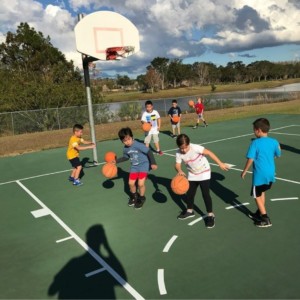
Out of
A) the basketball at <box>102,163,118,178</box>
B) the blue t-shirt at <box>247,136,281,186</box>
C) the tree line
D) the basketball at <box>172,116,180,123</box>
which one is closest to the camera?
the blue t-shirt at <box>247,136,281,186</box>

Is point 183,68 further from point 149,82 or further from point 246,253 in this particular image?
point 246,253

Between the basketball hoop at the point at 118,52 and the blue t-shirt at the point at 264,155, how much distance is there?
283 inches

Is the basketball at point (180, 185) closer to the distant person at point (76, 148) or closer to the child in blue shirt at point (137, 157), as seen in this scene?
the child in blue shirt at point (137, 157)

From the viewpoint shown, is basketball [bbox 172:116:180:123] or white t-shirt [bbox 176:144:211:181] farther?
basketball [bbox 172:116:180:123]

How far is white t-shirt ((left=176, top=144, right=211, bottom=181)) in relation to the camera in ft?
21.3

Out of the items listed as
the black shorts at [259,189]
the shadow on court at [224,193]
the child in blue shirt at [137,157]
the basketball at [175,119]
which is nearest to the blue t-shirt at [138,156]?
the child in blue shirt at [137,157]

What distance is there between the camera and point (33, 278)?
5.48 meters

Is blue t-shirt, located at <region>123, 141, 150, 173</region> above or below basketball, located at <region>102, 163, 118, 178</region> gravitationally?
above

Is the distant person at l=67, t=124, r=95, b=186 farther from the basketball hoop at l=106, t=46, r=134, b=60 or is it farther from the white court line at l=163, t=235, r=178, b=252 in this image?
the white court line at l=163, t=235, r=178, b=252

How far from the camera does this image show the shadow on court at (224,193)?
25.2 feet

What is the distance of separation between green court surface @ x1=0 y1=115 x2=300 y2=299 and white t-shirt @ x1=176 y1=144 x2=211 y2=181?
1001 mm

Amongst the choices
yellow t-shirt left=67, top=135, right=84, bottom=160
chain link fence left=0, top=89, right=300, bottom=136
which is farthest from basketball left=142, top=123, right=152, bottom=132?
chain link fence left=0, top=89, right=300, bottom=136

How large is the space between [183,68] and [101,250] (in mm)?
133057

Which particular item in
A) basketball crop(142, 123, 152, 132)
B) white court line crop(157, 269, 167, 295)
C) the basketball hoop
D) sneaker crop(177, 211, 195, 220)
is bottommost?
white court line crop(157, 269, 167, 295)
